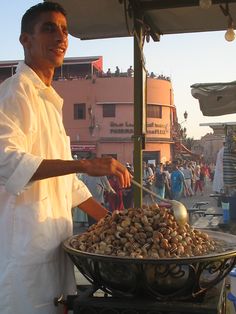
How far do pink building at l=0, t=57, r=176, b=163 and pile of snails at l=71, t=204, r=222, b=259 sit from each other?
28.5 metres

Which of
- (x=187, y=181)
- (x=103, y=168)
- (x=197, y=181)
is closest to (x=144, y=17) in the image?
(x=103, y=168)

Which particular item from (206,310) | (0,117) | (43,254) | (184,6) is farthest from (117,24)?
(206,310)

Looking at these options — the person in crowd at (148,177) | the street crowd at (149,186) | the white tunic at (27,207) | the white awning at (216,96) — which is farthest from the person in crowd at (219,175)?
the white tunic at (27,207)

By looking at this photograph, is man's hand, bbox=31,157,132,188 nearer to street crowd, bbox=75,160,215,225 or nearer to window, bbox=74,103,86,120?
street crowd, bbox=75,160,215,225

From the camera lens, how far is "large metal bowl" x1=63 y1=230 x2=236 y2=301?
1.66 metres

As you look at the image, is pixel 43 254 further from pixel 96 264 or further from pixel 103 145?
pixel 103 145

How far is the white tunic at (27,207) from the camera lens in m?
1.74

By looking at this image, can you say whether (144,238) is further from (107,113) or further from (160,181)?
(107,113)

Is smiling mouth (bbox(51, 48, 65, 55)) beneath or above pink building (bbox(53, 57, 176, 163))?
beneath

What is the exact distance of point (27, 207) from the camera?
1.87 m

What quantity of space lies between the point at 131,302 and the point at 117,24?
6.84 ft

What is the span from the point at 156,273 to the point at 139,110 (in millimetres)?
1577

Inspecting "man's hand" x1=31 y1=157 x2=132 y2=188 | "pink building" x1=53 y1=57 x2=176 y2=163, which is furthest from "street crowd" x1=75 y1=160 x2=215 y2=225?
"pink building" x1=53 y1=57 x2=176 y2=163

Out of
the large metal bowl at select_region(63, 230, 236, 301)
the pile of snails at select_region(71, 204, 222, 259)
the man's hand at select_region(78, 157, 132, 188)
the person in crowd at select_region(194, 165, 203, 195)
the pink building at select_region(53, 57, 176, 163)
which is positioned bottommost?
the person in crowd at select_region(194, 165, 203, 195)
